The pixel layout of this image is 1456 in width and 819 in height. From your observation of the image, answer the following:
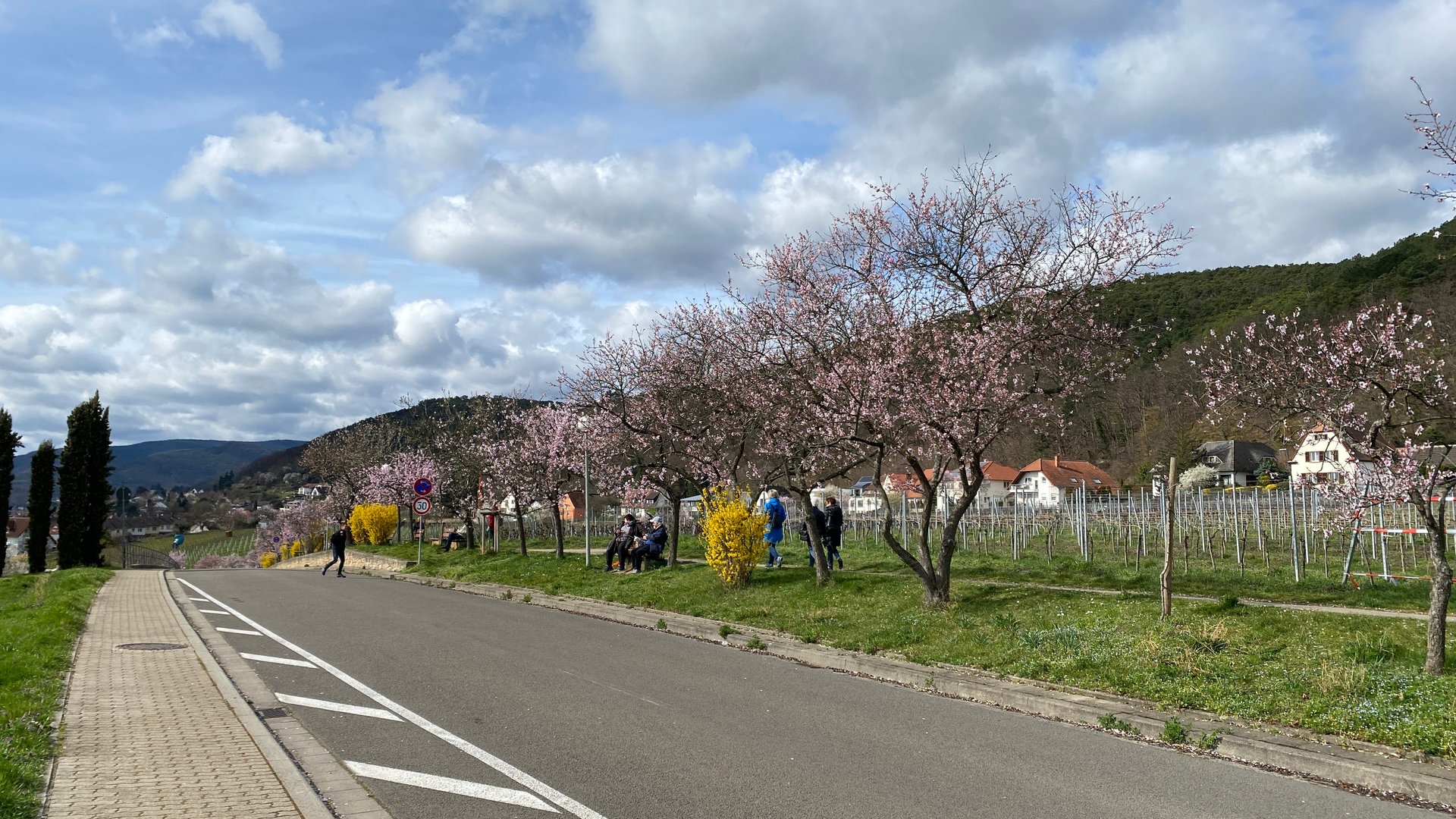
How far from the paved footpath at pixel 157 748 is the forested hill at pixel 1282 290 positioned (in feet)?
35.4

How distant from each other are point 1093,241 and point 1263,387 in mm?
5111

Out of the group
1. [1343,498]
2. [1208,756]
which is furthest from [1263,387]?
[1208,756]

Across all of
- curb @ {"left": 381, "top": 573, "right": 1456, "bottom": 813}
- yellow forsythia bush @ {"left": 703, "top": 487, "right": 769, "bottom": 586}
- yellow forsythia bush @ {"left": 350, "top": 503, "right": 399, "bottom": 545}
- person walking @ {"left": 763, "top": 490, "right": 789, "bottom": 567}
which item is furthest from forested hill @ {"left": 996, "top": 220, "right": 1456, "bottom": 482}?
yellow forsythia bush @ {"left": 350, "top": 503, "right": 399, "bottom": 545}

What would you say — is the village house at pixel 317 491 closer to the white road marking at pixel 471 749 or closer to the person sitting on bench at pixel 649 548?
the person sitting on bench at pixel 649 548

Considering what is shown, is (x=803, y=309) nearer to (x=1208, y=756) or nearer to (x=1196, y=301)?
(x=1208, y=756)

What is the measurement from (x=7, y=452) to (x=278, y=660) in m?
48.1

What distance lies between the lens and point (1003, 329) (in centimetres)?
1405

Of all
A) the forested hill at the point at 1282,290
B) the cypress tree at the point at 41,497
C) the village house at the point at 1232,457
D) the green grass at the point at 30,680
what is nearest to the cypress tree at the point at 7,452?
the cypress tree at the point at 41,497

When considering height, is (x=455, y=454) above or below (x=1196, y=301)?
below

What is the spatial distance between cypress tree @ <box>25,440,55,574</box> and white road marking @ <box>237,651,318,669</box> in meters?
44.5

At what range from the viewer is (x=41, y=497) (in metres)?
50.3

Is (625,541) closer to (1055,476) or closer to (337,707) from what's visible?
(337,707)

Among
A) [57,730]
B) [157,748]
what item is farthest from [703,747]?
[57,730]

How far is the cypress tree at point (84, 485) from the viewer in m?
48.7
